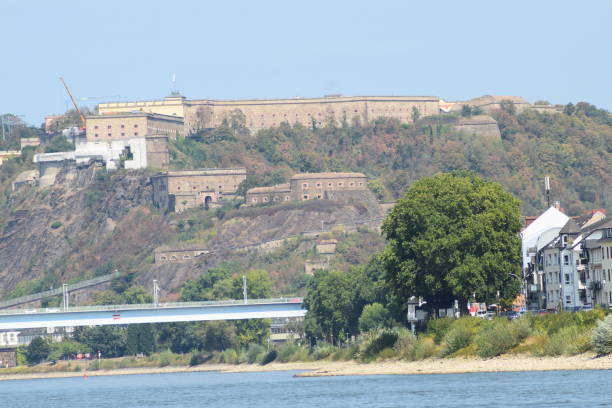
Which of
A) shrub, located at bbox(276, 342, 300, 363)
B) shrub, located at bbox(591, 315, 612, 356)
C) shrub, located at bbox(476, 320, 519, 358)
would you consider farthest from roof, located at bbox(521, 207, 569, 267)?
shrub, located at bbox(591, 315, 612, 356)

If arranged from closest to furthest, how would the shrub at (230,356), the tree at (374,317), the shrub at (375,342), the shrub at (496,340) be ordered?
the shrub at (496,340) < the shrub at (375,342) < the tree at (374,317) < the shrub at (230,356)

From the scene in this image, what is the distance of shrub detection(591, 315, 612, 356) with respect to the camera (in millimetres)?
76188

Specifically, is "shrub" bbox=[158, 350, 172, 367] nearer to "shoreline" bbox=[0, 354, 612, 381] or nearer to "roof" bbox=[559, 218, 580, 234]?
"shoreline" bbox=[0, 354, 612, 381]

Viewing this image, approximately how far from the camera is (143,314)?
158000mm

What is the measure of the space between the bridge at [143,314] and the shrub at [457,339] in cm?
6624

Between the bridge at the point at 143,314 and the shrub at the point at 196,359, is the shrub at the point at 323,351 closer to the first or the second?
the bridge at the point at 143,314

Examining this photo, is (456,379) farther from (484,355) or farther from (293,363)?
(293,363)

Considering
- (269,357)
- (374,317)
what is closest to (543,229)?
(374,317)

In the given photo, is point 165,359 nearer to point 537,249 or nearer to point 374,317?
point 374,317

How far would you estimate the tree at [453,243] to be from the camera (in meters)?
98.4

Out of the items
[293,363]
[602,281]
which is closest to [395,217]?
[602,281]

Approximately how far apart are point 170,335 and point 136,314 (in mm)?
41852

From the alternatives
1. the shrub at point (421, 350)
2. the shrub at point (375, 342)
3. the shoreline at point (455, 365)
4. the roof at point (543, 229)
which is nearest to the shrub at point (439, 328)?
the shrub at point (421, 350)

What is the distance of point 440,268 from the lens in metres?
99.2
